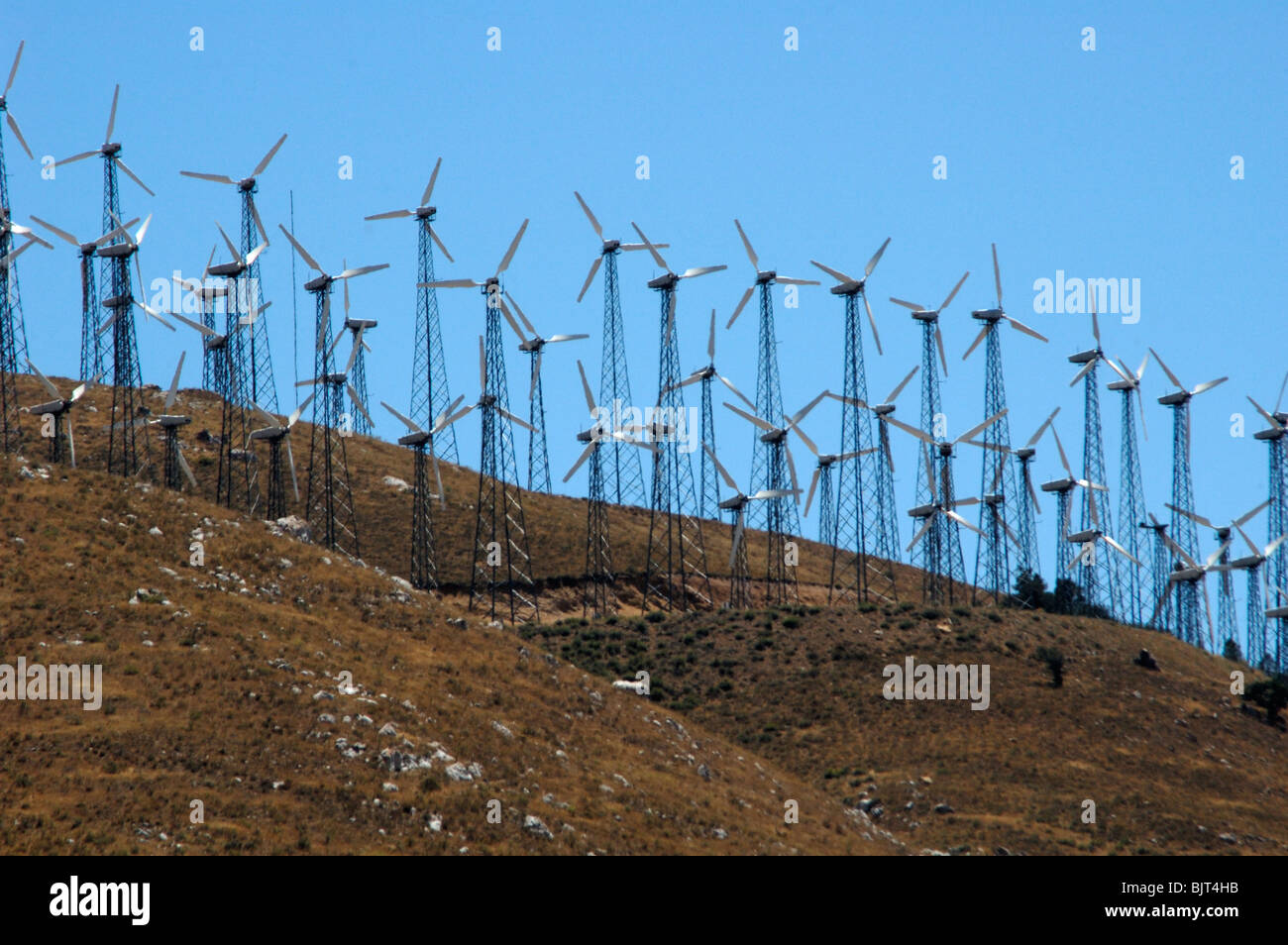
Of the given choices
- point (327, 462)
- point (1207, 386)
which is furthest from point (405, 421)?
point (1207, 386)

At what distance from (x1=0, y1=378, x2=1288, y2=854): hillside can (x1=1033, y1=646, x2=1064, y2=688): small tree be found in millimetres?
712

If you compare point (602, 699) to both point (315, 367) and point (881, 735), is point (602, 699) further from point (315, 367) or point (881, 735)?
point (315, 367)

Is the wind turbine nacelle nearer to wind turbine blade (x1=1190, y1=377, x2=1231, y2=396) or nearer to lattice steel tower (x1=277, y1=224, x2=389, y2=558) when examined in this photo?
lattice steel tower (x1=277, y1=224, x2=389, y2=558)

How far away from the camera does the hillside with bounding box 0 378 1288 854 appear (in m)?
52.6

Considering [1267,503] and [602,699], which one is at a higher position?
[1267,503]

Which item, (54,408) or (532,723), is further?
(54,408)

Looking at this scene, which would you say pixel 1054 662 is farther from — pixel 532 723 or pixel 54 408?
pixel 54 408

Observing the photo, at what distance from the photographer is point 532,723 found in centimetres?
6569

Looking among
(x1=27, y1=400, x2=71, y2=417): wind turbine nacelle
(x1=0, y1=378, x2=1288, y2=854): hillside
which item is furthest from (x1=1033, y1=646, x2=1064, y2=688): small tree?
(x1=27, y1=400, x2=71, y2=417): wind turbine nacelle

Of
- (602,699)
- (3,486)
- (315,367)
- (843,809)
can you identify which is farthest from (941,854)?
(315,367)

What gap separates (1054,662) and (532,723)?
3953 centimetres

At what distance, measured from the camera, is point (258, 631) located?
65.6 meters

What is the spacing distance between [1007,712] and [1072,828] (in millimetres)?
14244

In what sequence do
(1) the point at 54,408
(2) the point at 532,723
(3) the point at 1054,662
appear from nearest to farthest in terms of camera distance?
(2) the point at 532,723 < (1) the point at 54,408 < (3) the point at 1054,662
